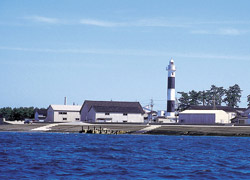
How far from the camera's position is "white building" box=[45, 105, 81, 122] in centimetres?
15575

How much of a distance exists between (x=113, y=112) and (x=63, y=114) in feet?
60.5

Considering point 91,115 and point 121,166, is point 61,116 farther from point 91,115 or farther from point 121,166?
point 121,166

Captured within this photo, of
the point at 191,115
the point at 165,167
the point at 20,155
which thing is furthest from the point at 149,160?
the point at 191,115

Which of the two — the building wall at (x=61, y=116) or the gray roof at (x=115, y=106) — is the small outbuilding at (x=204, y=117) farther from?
the building wall at (x=61, y=116)

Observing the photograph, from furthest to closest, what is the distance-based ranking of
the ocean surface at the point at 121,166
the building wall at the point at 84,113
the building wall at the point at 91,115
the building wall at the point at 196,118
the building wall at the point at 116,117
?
the building wall at the point at 84,113 < the building wall at the point at 91,115 < the building wall at the point at 116,117 < the building wall at the point at 196,118 < the ocean surface at the point at 121,166

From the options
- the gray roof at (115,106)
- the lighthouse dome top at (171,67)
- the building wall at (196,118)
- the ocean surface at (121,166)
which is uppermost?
the lighthouse dome top at (171,67)

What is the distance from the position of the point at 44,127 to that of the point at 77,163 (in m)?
83.1

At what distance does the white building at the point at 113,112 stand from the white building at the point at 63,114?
25.4 feet

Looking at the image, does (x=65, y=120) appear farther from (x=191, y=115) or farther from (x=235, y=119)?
(x=235, y=119)

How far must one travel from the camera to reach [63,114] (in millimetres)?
156750

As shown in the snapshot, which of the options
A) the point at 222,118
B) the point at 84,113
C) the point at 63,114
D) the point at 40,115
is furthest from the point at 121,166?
the point at 40,115

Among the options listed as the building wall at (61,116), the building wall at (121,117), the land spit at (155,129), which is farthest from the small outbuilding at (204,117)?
the building wall at (61,116)

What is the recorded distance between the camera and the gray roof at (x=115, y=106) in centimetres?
→ 14700

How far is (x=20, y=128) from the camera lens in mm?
124062
